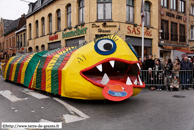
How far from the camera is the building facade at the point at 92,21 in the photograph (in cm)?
1543

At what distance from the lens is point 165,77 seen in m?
9.82

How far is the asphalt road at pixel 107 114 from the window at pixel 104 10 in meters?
10.7

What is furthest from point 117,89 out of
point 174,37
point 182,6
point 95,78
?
point 182,6

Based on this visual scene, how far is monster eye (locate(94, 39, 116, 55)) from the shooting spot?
18.0ft

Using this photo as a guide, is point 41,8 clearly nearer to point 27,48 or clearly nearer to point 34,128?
point 27,48

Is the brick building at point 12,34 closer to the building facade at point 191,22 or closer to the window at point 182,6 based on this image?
the window at point 182,6

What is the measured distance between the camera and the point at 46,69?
6.80 meters

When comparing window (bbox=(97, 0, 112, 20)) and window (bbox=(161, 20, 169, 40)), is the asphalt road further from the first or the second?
window (bbox=(161, 20, 169, 40))

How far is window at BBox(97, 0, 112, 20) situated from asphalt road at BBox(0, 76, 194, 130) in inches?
420

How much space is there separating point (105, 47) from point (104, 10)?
10883mm

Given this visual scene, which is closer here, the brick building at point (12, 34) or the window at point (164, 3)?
the window at point (164, 3)

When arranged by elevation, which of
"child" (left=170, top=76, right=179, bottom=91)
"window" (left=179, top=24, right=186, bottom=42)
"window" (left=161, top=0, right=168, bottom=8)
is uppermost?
"window" (left=161, top=0, right=168, bottom=8)

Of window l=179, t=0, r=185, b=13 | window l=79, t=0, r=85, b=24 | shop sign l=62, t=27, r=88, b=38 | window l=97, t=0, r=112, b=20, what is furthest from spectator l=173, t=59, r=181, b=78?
window l=179, t=0, r=185, b=13

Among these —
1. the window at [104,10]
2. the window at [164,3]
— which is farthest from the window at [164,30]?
the window at [104,10]
